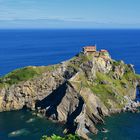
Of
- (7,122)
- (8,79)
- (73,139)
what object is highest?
(73,139)

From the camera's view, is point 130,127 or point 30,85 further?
point 30,85

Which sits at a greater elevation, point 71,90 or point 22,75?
point 22,75

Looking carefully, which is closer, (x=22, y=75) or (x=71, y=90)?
(x=71, y=90)

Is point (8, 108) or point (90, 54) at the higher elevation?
point (90, 54)

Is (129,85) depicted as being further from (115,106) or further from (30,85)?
(30,85)

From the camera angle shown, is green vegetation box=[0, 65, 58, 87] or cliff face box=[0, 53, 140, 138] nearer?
cliff face box=[0, 53, 140, 138]

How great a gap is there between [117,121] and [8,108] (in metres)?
43.7

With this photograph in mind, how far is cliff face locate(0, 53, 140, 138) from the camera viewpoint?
13738cm

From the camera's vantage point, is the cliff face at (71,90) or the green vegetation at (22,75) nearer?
the cliff face at (71,90)

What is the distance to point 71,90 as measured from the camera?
141 meters

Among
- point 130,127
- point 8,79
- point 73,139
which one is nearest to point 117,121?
point 130,127

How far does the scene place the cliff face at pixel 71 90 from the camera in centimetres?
13738

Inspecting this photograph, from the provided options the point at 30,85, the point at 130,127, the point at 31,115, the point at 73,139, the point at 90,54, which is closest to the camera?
the point at 73,139

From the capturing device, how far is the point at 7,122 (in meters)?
136
